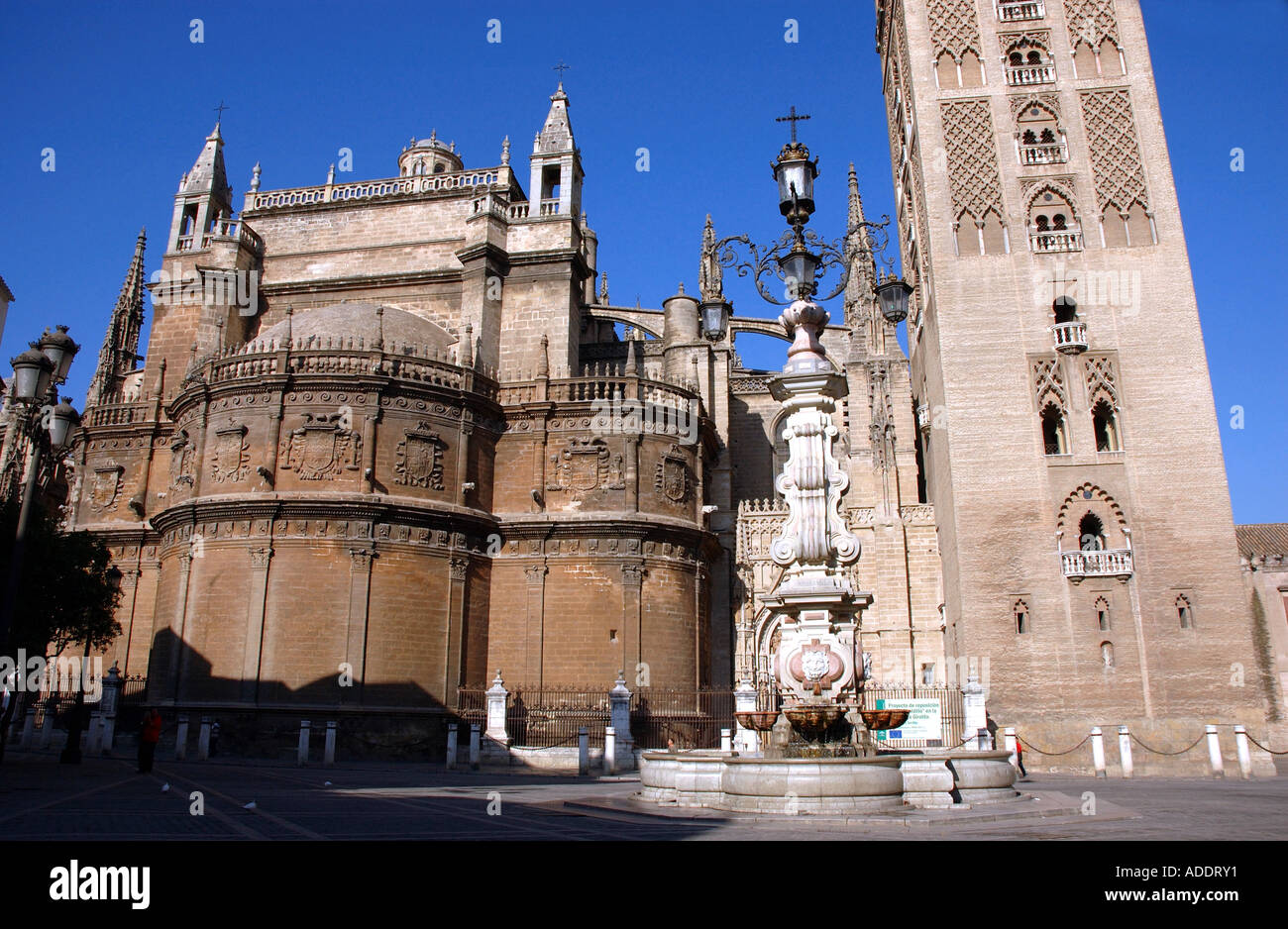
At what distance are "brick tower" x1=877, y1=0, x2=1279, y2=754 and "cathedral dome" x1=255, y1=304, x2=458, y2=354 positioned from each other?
571 inches

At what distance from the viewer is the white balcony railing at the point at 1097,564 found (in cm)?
2345

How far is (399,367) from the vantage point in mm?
23531

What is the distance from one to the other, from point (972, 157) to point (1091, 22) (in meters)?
5.71

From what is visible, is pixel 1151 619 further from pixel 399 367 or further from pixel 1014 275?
pixel 399 367

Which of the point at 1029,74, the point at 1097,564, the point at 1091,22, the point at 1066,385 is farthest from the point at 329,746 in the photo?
the point at 1091,22

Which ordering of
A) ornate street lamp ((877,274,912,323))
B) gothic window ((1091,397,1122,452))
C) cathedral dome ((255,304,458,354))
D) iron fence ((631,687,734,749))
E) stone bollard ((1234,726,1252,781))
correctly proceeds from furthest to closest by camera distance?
cathedral dome ((255,304,458,354)), gothic window ((1091,397,1122,452)), iron fence ((631,687,734,749)), stone bollard ((1234,726,1252,781)), ornate street lamp ((877,274,912,323))

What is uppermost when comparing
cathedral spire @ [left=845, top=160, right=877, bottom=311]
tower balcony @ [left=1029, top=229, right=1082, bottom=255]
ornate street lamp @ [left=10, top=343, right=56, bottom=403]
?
cathedral spire @ [left=845, top=160, right=877, bottom=311]

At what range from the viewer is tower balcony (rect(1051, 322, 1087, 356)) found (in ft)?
82.0

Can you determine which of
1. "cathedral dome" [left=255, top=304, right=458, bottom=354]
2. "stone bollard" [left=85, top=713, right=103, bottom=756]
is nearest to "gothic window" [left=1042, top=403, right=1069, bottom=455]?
"cathedral dome" [left=255, top=304, right=458, bottom=354]

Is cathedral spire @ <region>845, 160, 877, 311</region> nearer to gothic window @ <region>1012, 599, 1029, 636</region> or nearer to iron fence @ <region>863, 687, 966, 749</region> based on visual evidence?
gothic window @ <region>1012, 599, 1029, 636</region>

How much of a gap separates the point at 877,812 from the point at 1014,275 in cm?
2133

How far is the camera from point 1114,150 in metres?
26.5

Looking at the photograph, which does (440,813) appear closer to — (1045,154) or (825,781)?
(825,781)
